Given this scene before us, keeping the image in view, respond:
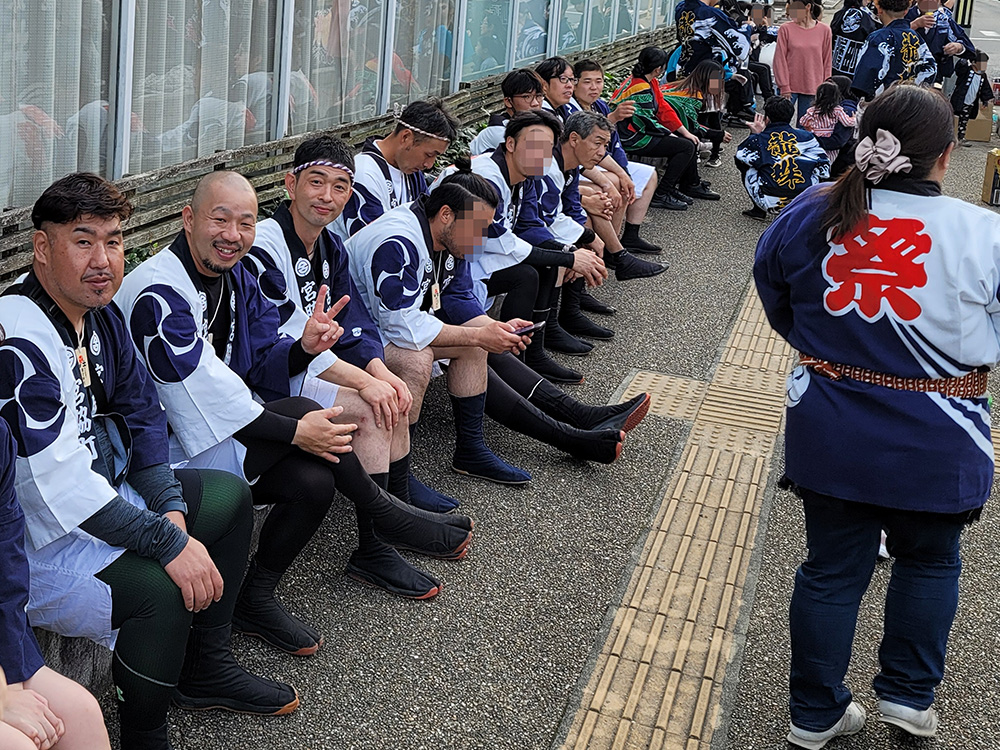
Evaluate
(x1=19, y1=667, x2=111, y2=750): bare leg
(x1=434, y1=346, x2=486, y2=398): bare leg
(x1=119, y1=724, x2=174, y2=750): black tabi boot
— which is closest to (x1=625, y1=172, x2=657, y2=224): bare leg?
(x1=434, y1=346, x2=486, y2=398): bare leg

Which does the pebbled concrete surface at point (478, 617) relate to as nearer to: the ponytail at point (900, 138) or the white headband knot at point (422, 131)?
the white headband knot at point (422, 131)

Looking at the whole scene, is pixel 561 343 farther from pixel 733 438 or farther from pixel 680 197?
pixel 680 197

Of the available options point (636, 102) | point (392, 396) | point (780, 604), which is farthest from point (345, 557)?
point (636, 102)

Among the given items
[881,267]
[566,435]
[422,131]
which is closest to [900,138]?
[881,267]

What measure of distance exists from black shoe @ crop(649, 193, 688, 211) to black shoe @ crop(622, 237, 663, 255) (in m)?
1.42

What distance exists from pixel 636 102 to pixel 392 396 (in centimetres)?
609

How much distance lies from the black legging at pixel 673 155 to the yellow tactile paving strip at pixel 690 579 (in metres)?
3.52

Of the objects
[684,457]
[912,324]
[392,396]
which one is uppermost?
[912,324]

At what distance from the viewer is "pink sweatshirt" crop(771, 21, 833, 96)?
10.9 meters

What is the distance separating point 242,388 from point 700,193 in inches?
290

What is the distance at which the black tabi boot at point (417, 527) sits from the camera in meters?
3.62

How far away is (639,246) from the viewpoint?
8.13 m

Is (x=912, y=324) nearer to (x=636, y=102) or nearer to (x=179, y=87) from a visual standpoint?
(x=179, y=87)

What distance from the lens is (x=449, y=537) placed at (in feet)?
12.9
